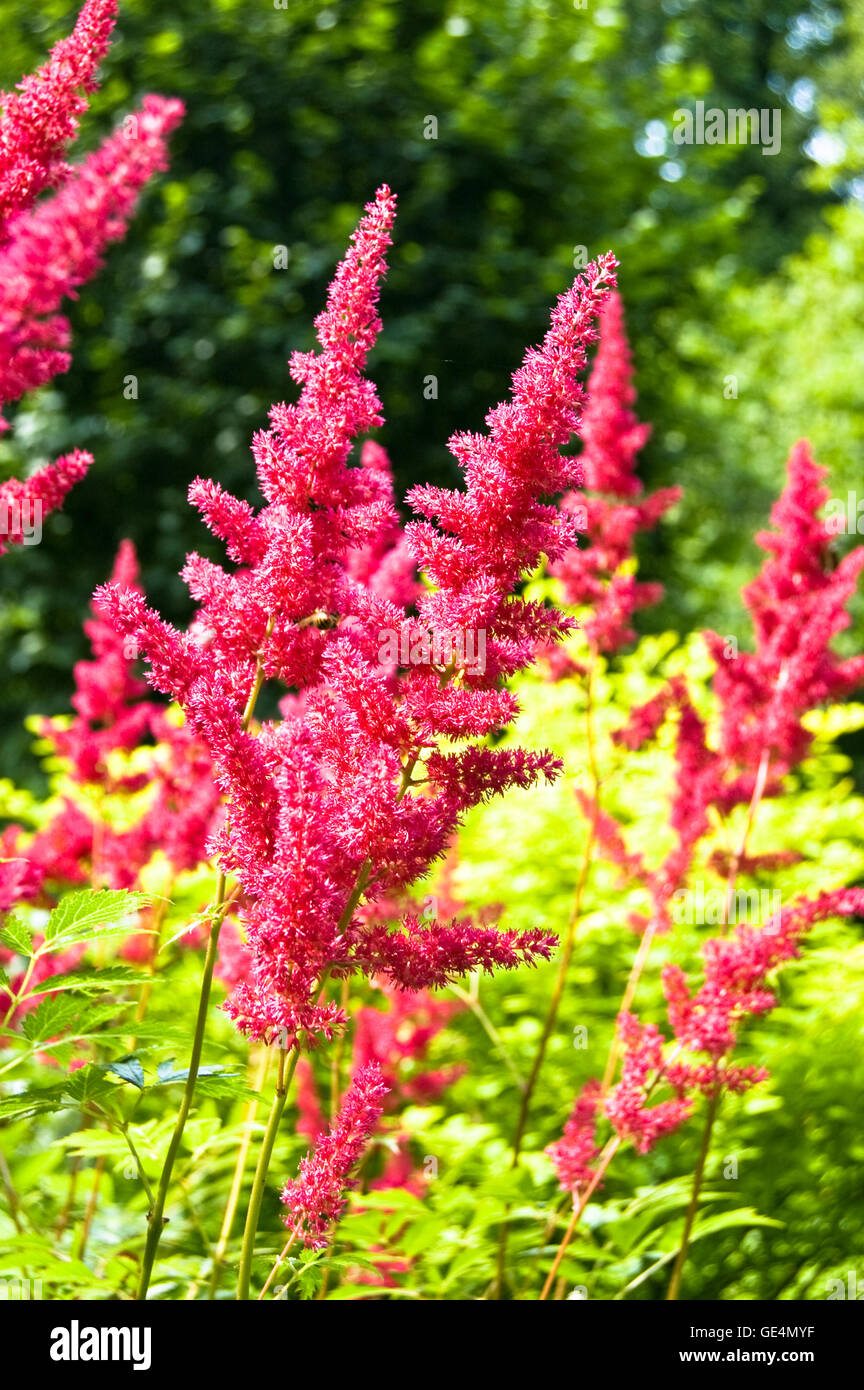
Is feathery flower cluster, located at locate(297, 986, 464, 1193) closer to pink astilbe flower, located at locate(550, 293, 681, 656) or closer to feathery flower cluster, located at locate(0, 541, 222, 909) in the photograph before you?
feathery flower cluster, located at locate(0, 541, 222, 909)

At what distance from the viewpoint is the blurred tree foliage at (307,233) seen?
318 inches

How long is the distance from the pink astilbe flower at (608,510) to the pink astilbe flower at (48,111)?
1.65 metres

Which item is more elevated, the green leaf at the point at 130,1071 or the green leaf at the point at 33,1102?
the green leaf at the point at 130,1071

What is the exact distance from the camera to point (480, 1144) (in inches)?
138

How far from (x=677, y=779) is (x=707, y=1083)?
1026 mm

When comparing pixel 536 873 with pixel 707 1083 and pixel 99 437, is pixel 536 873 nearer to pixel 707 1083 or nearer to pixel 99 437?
pixel 707 1083

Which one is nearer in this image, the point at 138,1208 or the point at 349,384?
the point at 349,384

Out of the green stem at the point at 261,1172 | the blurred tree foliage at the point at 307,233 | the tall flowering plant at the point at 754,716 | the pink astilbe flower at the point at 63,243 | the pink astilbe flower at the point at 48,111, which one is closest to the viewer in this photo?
the green stem at the point at 261,1172

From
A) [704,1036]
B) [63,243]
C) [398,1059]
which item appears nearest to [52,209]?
[63,243]

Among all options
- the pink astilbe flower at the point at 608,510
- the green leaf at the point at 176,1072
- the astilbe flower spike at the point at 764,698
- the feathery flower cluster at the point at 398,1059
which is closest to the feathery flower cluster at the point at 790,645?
the astilbe flower spike at the point at 764,698

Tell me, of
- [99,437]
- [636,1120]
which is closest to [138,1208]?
[636,1120]

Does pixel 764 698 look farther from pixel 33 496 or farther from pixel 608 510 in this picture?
pixel 33 496

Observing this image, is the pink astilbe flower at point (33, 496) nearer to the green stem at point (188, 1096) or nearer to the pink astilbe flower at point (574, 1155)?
the green stem at point (188, 1096)

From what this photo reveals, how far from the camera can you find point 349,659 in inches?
59.0
